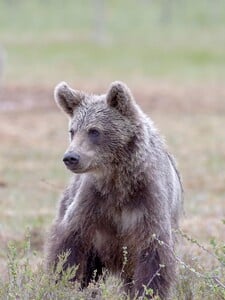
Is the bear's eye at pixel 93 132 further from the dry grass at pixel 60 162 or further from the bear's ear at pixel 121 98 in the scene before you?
the dry grass at pixel 60 162

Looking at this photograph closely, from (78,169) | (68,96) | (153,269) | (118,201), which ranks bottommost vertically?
(153,269)

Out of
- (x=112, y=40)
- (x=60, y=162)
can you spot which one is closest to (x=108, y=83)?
(x=60, y=162)

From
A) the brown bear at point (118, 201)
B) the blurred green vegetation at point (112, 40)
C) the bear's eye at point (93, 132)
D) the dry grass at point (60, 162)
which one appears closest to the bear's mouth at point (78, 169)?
the brown bear at point (118, 201)

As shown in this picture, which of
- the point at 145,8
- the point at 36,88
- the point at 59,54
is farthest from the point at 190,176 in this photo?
the point at 145,8

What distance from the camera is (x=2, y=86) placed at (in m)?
27.0

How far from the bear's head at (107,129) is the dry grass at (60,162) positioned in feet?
3.16

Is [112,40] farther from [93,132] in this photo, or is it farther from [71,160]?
[71,160]

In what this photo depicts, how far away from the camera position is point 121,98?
597 cm

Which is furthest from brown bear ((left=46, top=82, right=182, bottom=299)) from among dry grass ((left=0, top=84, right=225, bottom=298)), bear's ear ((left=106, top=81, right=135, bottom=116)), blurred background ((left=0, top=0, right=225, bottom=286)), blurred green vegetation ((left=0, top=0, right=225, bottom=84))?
blurred green vegetation ((left=0, top=0, right=225, bottom=84))

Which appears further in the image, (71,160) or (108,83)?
(108,83)

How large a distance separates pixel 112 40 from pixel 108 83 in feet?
46.8

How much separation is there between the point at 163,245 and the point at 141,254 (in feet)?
0.50

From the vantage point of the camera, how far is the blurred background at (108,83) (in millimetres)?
12266

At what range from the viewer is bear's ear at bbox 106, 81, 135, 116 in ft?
19.4
